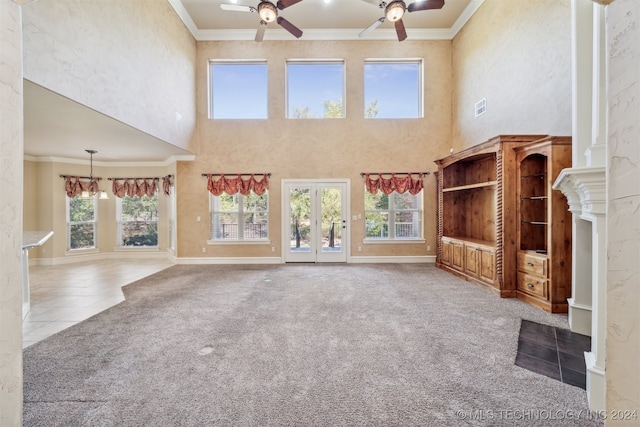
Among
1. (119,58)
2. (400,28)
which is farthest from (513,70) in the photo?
(119,58)

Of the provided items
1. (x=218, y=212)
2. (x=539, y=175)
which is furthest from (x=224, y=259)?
(x=539, y=175)

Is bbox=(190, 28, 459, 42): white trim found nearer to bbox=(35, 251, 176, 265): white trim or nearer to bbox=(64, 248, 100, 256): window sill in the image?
bbox=(35, 251, 176, 265): white trim

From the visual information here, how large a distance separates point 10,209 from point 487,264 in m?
5.26

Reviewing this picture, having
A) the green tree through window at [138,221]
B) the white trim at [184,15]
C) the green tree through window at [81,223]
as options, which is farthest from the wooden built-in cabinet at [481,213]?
the green tree through window at [81,223]

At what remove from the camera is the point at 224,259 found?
6.77m

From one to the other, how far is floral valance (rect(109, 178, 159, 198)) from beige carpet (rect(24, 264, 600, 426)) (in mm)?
4284

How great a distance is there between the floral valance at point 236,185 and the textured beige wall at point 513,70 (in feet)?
15.2

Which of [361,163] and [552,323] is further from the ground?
[361,163]

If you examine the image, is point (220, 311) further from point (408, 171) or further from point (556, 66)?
point (556, 66)

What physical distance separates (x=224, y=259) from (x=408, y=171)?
489cm

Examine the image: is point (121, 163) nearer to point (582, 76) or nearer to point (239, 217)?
point (239, 217)

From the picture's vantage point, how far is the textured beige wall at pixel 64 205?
680 centimetres

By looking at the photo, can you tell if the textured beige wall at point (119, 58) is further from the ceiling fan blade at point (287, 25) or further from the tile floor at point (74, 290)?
the tile floor at point (74, 290)

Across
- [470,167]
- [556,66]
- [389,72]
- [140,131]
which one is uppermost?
[389,72]
